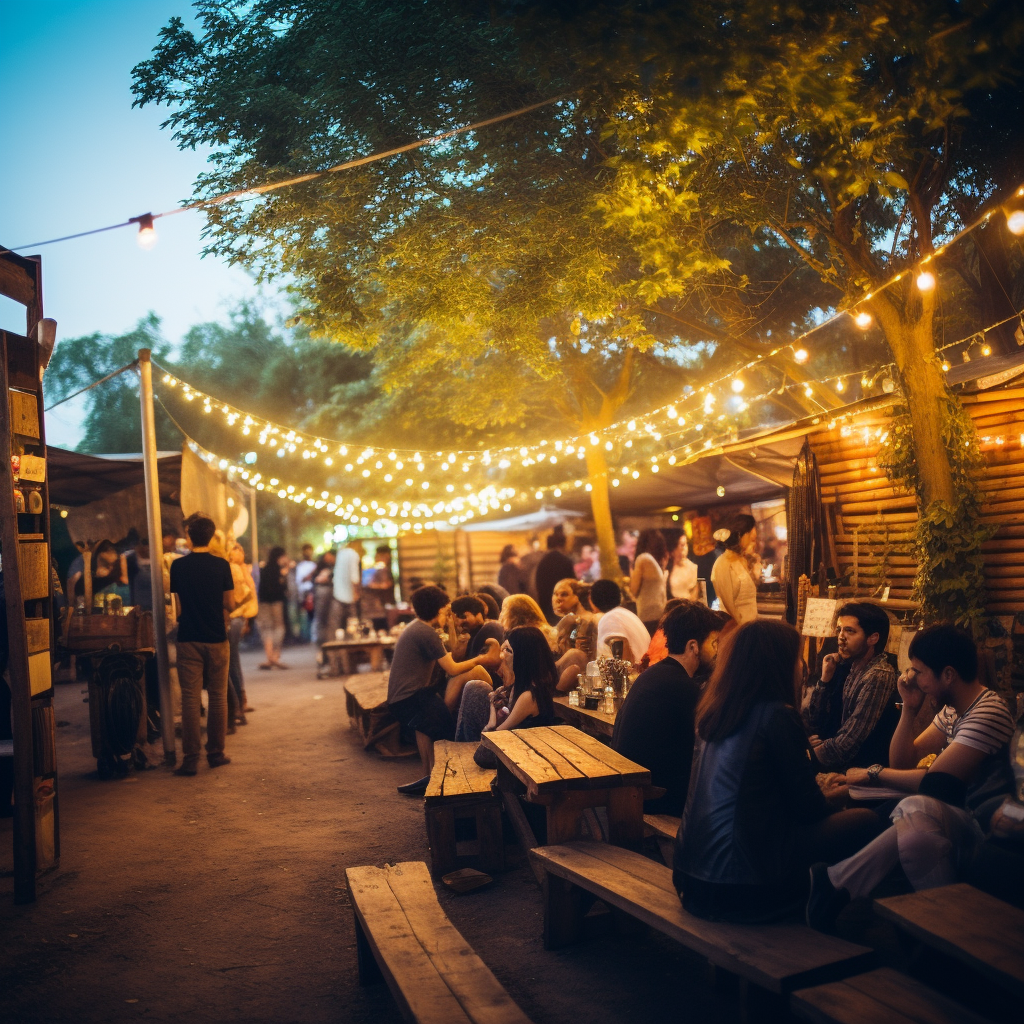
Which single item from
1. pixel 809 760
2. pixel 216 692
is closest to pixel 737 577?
pixel 216 692

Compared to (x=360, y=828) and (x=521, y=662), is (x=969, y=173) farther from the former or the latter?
(x=360, y=828)

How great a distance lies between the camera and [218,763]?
8180 millimetres

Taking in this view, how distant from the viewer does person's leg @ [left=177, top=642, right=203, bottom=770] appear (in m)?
7.84

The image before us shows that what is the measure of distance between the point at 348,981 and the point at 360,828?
226 cm

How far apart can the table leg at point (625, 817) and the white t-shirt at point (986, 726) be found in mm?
1357

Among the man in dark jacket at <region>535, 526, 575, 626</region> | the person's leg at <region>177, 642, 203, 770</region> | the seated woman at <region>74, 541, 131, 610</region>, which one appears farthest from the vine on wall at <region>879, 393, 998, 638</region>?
the seated woman at <region>74, 541, 131, 610</region>

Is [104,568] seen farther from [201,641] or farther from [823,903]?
[823,903]

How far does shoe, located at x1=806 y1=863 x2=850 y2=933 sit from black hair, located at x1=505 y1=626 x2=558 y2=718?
8.87 ft

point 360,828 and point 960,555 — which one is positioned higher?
point 960,555

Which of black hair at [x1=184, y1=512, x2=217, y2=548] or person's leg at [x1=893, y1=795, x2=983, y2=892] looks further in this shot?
black hair at [x1=184, y1=512, x2=217, y2=548]

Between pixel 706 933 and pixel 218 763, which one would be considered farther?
pixel 218 763

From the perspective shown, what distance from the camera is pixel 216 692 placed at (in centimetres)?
815

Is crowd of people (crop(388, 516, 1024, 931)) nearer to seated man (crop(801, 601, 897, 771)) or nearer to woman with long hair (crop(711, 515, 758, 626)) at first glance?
seated man (crop(801, 601, 897, 771))

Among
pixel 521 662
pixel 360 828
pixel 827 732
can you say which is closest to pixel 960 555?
pixel 827 732
